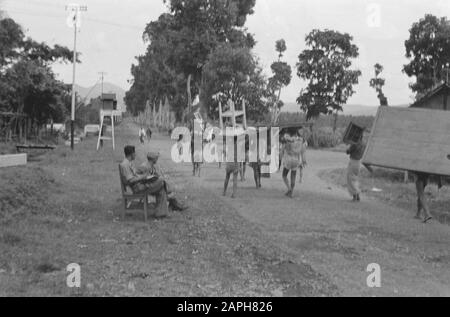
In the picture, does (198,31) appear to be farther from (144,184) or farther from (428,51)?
(144,184)

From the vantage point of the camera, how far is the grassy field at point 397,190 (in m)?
15.4

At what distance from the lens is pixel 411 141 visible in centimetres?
1259

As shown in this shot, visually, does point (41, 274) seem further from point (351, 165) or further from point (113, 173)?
point (113, 173)

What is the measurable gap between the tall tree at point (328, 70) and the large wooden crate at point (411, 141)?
34.6 meters

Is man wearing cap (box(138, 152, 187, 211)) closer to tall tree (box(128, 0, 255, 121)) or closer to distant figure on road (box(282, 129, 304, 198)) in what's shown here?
distant figure on road (box(282, 129, 304, 198))

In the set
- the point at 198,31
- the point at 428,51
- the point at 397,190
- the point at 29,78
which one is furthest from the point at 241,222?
the point at 198,31

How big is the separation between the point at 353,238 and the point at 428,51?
24.8 m

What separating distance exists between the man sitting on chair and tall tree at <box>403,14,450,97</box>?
23.0 m

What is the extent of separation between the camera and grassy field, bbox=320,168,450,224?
1542 cm

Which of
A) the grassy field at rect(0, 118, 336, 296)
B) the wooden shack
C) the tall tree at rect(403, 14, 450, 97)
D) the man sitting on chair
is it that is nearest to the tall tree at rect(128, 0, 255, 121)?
the tall tree at rect(403, 14, 450, 97)

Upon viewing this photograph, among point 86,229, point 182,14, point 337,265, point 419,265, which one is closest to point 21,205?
point 86,229

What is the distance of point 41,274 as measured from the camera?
24.7 ft

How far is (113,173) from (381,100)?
10987mm

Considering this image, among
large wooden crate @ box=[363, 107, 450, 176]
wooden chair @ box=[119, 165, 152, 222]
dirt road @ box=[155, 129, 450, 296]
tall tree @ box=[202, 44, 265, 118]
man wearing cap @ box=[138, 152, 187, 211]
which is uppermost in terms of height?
tall tree @ box=[202, 44, 265, 118]
